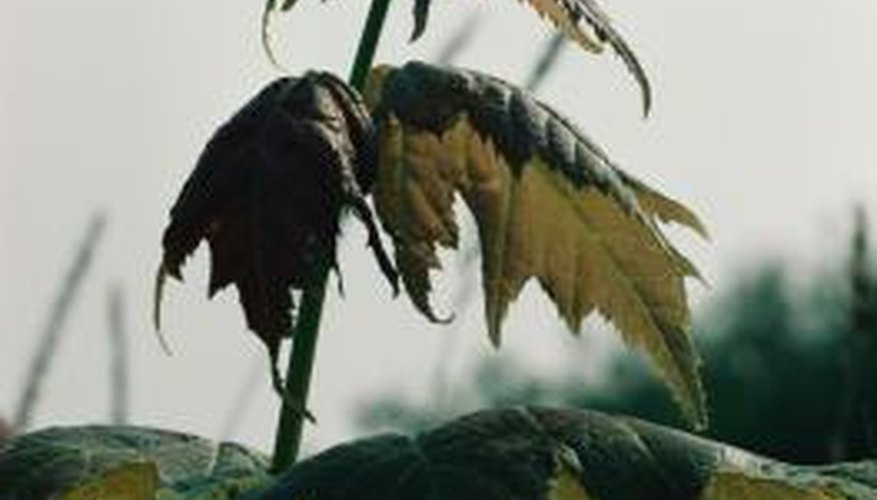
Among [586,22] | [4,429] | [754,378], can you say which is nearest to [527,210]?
[586,22]

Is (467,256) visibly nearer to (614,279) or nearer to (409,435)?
(614,279)

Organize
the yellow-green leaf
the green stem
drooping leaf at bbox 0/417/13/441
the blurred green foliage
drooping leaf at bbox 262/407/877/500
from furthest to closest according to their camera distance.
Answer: the blurred green foliage, drooping leaf at bbox 0/417/13/441, the green stem, the yellow-green leaf, drooping leaf at bbox 262/407/877/500

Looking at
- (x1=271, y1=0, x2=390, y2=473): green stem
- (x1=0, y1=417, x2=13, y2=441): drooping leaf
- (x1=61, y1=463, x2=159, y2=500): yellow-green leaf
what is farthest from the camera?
(x1=0, y1=417, x2=13, y2=441): drooping leaf

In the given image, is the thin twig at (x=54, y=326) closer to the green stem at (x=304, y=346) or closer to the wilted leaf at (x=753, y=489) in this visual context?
the green stem at (x=304, y=346)

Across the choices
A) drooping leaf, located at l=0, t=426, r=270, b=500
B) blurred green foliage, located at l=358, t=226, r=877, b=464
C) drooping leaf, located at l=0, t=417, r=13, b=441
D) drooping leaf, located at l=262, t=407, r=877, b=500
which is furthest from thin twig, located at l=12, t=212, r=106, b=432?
blurred green foliage, located at l=358, t=226, r=877, b=464

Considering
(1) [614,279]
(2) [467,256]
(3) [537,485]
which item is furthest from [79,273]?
(3) [537,485]

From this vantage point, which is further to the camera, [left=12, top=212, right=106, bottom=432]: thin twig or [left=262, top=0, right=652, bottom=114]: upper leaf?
[left=12, top=212, right=106, bottom=432]: thin twig

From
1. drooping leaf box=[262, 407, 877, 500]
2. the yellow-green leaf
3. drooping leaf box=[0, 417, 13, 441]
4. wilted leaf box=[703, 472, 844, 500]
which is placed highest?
drooping leaf box=[262, 407, 877, 500]

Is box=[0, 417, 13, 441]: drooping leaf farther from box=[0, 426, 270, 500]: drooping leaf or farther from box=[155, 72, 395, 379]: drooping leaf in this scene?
box=[155, 72, 395, 379]: drooping leaf
